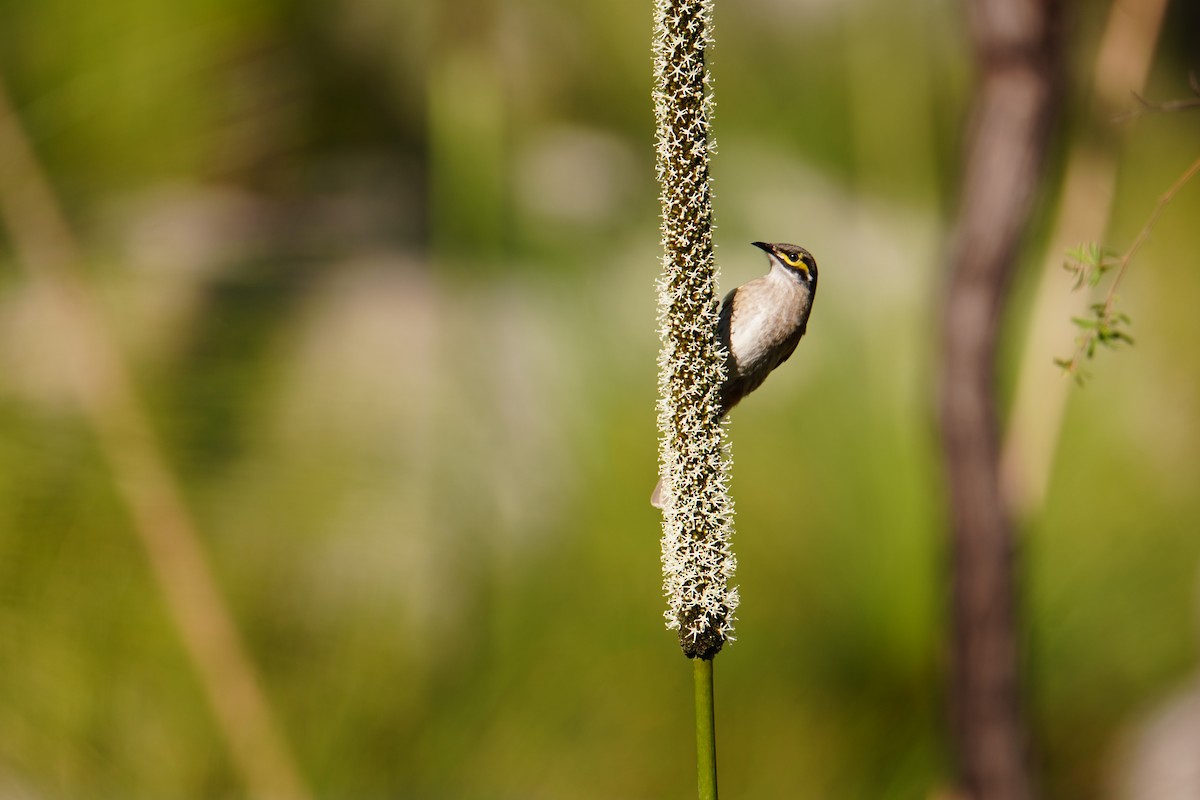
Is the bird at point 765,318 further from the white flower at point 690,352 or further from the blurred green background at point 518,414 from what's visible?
the blurred green background at point 518,414

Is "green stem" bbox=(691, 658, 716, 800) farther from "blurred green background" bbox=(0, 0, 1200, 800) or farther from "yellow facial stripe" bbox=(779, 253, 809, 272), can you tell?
"blurred green background" bbox=(0, 0, 1200, 800)

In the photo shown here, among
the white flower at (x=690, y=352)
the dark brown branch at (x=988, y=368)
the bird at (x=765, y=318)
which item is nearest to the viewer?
the white flower at (x=690, y=352)

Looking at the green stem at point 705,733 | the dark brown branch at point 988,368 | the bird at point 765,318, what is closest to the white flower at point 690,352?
the green stem at point 705,733

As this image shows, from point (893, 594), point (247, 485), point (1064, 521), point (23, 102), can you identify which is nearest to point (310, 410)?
point (247, 485)

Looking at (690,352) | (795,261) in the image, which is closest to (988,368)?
(795,261)

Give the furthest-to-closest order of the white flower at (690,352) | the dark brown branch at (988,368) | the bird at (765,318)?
the dark brown branch at (988,368), the bird at (765,318), the white flower at (690,352)

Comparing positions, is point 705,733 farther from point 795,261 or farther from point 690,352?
point 795,261

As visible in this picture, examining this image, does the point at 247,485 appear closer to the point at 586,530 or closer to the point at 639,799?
the point at 586,530
